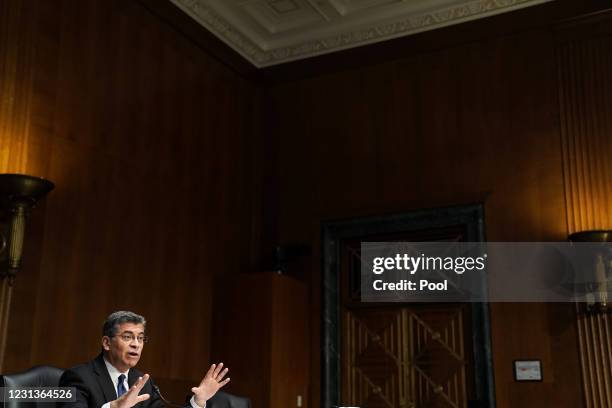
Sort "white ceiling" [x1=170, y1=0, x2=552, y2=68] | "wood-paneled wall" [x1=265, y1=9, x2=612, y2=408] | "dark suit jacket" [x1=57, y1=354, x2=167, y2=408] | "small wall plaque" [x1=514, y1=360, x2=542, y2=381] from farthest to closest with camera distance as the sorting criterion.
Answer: "white ceiling" [x1=170, y1=0, x2=552, y2=68]
"wood-paneled wall" [x1=265, y1=9, x2=612, y2=408]
"small wall plaque" [x1=514, y1=360, x2=542, y2=381]
"dark suit jacket" [x1=57, y1=354, x2=167, y2=408]

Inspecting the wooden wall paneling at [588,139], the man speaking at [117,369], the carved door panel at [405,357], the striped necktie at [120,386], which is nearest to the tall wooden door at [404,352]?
the carved door panel at [405,357]

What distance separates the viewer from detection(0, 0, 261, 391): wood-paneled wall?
5555 mm

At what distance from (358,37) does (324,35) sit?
370 millimetres

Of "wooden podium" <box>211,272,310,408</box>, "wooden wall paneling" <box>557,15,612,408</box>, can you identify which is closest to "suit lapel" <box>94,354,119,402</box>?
"wooden podium" <box>211,272,310,408</box>

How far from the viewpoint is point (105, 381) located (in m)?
3.52

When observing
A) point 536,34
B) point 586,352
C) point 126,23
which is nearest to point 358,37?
point 536,34

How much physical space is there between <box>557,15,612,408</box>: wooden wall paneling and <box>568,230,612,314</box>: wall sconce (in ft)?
0.36

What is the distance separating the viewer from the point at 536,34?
283 inches

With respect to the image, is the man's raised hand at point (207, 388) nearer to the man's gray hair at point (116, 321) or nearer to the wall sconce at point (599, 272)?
the man's gray hair at point (116, 321)

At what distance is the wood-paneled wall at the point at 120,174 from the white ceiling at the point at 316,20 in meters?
0.40

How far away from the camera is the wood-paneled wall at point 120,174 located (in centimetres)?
555

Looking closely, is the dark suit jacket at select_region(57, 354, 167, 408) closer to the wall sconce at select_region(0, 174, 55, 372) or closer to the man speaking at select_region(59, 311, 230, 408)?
the man speaking at select_region(59, 311, 230, 408)

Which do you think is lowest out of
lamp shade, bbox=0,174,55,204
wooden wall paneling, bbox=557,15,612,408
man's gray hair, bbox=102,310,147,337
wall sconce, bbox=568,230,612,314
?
man's gray hair, bbox=102,310,147,337

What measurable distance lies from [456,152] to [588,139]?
118 centimetres
